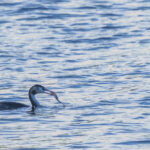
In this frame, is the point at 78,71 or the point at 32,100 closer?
the point at 32,100

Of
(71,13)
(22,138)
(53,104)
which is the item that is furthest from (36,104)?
(71,13)

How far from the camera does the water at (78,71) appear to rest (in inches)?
613

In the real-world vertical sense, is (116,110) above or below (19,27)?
below

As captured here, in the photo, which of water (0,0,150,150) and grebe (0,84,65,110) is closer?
water (0,0,150,150)

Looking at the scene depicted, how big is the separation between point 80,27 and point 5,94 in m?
12.0

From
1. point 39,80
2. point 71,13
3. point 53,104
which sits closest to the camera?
point 53,104

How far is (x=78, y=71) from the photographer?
23031mm

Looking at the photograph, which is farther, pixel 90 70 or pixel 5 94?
pixel 90 70

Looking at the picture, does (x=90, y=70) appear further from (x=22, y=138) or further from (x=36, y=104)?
(x=22, y=138)

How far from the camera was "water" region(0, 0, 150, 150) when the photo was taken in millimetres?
15572

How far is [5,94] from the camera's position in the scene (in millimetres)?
20141

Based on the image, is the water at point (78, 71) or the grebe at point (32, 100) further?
the grebe at point (32, 100)

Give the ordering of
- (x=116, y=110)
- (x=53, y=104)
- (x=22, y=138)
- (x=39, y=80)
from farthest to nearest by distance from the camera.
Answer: (x=39, y=80) < (x=53, y=104) < (x=116, y=110) < (x=22, y=138)

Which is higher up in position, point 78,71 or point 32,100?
point 78,71
